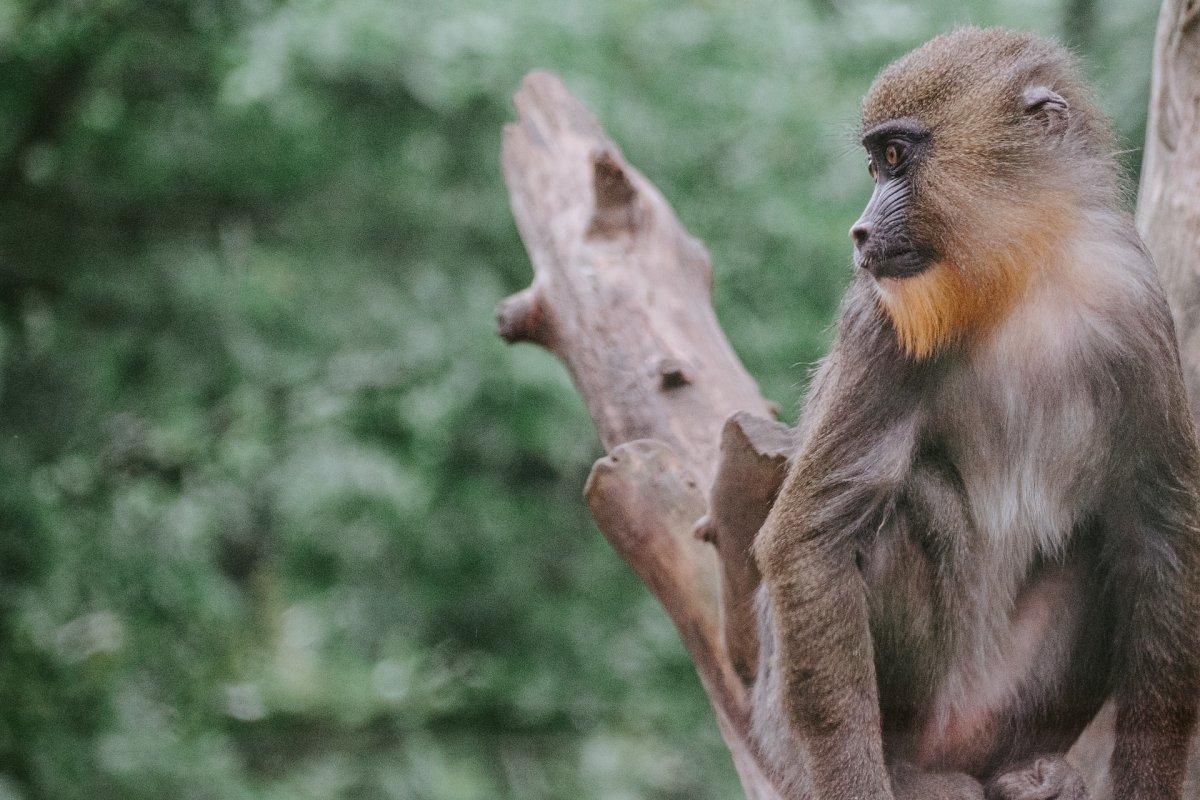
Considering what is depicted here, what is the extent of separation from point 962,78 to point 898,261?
42cm

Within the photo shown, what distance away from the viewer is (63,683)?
6164 mm

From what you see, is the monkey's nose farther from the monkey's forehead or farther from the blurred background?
the blurred background

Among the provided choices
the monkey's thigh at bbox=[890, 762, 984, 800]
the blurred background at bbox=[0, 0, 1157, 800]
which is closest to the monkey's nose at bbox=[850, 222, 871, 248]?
the monkey's thigh at bbox=[890, 762, 984, 800]

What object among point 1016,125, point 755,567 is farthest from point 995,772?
point 1016,125

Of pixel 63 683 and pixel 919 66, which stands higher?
pixel 919 66

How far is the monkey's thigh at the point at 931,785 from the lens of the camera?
122 inches

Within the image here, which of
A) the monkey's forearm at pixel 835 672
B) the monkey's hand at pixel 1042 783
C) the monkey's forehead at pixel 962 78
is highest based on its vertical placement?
the monkey's forehead at pixel 962 78

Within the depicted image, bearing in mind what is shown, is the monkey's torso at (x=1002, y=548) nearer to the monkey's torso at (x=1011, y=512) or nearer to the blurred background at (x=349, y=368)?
the monkey's torso at (x=1011, y=512)

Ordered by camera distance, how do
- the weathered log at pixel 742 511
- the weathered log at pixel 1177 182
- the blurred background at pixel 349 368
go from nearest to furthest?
the weathered log at pixel 742 511, the weathered log at pixel 1177 182, the blurred background at pixel 349 368

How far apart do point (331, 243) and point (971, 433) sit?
15.7 feet

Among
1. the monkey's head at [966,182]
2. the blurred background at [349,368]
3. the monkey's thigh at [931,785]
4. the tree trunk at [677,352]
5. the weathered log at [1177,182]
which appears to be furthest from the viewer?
the blurred background at [349,368]

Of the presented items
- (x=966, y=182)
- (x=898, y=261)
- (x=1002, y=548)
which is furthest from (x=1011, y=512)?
(x=966, y=182)

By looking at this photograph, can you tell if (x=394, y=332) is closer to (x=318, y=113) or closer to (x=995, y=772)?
(x=318, y=113)

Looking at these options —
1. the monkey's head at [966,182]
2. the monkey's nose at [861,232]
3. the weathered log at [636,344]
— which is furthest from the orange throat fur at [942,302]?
the weathered log at [636,344]
